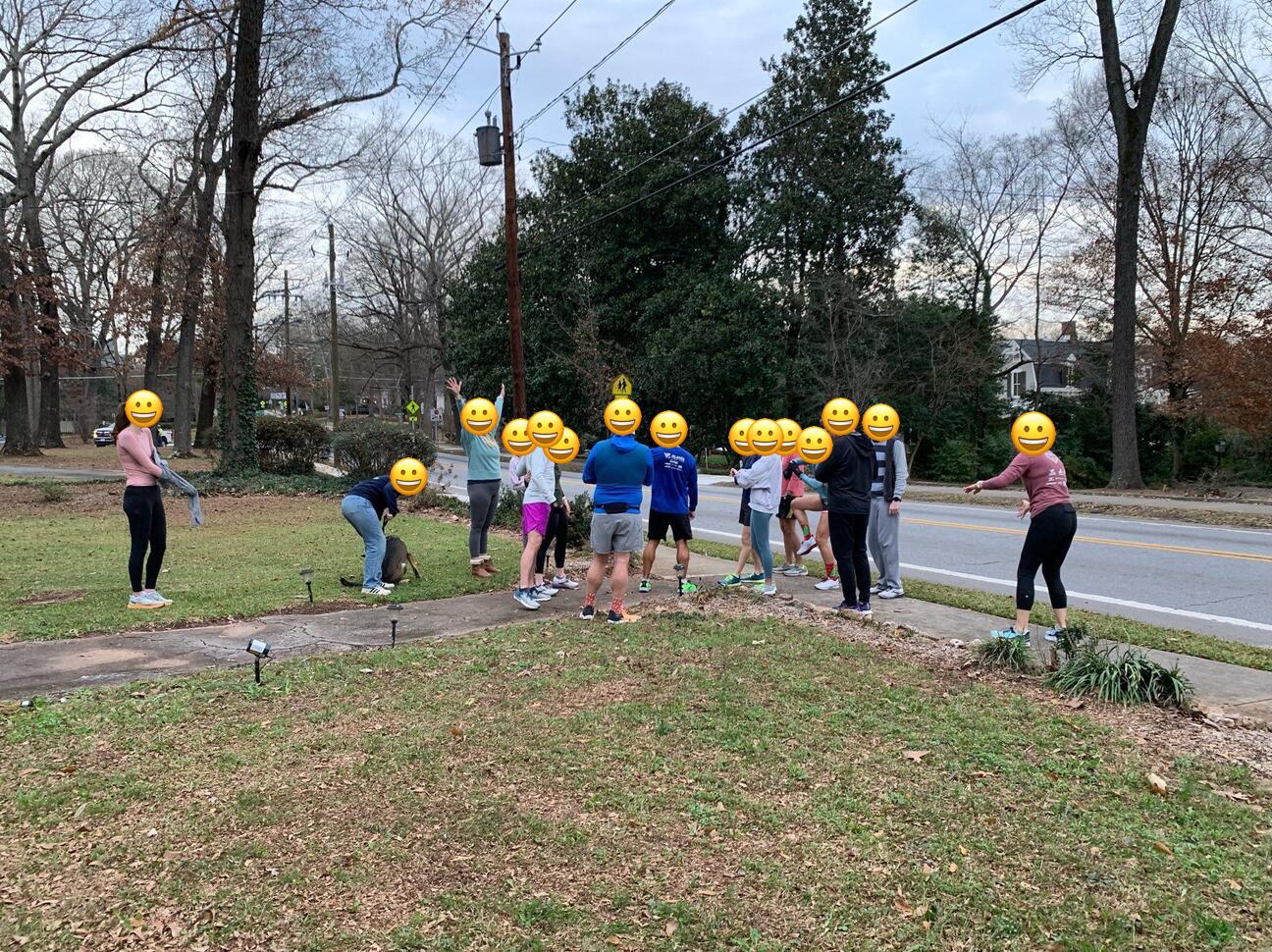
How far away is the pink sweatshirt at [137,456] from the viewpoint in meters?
7.23

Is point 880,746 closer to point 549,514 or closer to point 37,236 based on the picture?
point 549,514

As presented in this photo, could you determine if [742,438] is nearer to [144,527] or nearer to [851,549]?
[851,549]

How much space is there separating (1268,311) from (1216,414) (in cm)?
390

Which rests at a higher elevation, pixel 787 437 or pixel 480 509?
pixel 787 437

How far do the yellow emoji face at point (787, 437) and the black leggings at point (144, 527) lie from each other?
5672 mm

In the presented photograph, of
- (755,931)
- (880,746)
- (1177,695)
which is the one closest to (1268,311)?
(1177,695)

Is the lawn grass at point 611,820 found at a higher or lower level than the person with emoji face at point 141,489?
lower

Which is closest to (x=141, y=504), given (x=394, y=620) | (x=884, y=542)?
(x=394, y=620)

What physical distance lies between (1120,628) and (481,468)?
602cm

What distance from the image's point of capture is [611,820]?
3607 millimetres

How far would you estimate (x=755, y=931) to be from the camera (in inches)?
113

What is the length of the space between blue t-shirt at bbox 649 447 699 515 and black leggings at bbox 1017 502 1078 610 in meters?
2.87

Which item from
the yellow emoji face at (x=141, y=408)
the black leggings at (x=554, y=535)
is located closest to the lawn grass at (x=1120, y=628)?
the black leggings at (x=554, y=535)

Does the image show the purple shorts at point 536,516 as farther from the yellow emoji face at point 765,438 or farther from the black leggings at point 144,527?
the black leggings at point 144,527
